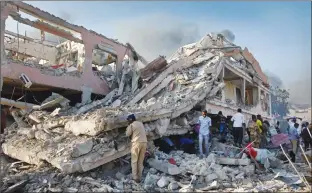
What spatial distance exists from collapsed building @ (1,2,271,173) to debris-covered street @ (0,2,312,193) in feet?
0.12

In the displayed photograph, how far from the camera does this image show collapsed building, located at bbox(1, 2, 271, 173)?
27.0 ft

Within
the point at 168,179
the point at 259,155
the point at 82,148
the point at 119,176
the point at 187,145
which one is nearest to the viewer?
the point at 168,179

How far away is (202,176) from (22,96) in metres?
9.04

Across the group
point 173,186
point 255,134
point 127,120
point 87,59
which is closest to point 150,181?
point 173,186

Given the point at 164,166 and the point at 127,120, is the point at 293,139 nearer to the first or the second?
the point at 164,166

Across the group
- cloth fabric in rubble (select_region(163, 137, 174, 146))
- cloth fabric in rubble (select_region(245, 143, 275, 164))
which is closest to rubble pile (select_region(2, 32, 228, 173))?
cloth fabric in rubble (select_region(163, 137, 174, 146))

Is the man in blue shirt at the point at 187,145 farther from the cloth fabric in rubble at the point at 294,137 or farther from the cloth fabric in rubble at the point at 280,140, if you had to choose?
the cloth fabric in rubble at the point at 294,137

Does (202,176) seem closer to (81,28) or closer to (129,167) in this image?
(129,167)

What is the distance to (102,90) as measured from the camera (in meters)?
15.4

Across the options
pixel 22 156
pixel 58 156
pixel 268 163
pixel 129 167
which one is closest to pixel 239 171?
pixel 268 163

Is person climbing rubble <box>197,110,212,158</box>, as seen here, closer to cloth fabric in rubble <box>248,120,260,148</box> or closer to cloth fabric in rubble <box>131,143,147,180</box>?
cloth fabric in rubble <box>248,120,260,148</box>

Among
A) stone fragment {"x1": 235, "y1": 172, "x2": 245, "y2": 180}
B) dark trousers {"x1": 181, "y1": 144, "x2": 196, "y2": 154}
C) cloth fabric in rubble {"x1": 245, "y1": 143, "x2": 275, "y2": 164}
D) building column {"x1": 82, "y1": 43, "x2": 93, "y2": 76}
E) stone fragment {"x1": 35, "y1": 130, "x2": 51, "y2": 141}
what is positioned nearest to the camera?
stone fragment {"x1": 235, "y1": 172, "x2": 245, "y2": 180}

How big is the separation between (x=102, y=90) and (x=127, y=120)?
24.8ft

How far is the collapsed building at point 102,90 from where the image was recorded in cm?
824
